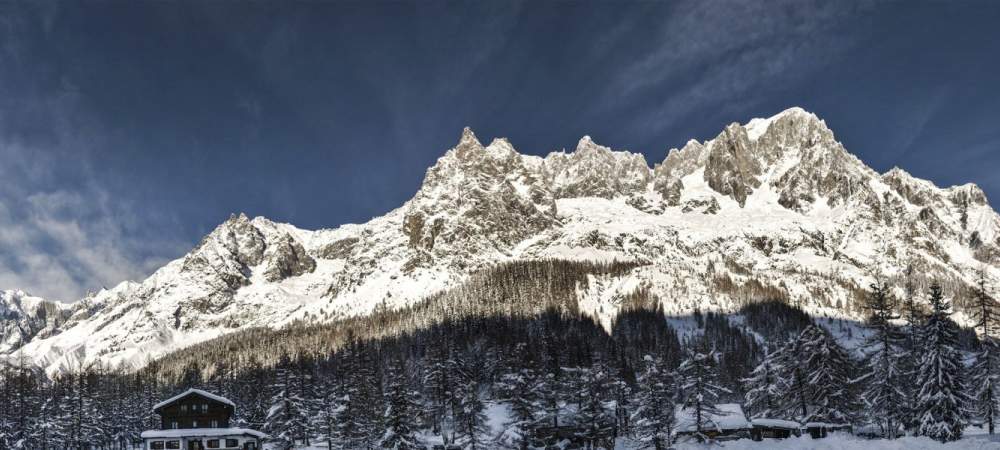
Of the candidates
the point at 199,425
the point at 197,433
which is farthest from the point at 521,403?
the point at 199,425

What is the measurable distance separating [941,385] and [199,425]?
3113 inches

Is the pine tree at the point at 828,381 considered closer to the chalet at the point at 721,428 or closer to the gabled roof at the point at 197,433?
the chalet at the point at 721,428

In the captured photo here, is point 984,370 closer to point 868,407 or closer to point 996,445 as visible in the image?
point 868,407

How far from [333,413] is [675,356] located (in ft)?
395

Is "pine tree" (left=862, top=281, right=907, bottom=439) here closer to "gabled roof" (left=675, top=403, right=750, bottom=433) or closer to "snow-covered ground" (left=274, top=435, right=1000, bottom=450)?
"snow-covered ground" (left=274, top=435, right=1000, bottom=450)

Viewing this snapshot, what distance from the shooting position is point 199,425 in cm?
8662

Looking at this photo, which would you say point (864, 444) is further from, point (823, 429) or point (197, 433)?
point (197, 433)

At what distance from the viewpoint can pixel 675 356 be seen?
186875 millimetres

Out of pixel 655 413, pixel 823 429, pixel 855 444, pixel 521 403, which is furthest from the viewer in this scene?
pixel 521 403

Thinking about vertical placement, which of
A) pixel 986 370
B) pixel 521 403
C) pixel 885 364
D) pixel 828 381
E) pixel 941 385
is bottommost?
pixel 521 403

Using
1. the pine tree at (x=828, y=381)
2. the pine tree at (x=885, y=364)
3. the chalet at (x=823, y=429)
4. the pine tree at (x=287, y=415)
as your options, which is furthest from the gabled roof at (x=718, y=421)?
the pine tree at (x=287, y=415)

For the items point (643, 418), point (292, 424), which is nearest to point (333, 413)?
point (292, 424)

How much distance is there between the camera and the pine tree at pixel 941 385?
55.7m

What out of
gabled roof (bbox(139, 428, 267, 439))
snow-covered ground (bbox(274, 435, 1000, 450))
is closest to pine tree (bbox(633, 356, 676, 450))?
snow-covered ground (bbox(274, 435, 1000, 450))
